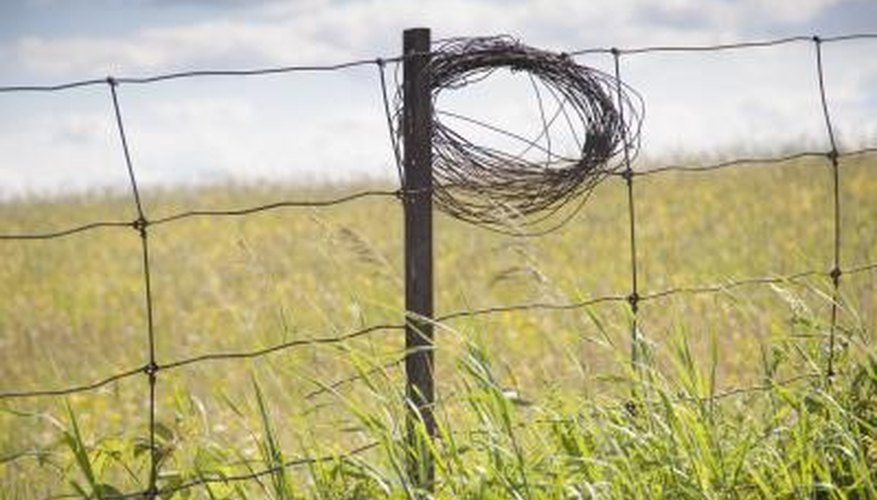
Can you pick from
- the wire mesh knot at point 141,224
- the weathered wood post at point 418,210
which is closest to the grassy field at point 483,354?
the weathered wood post at point 418,210

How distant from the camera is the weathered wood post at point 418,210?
3.12 m

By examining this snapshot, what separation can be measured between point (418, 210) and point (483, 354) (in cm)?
42

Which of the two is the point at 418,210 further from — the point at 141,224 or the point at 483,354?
the point at 141,224

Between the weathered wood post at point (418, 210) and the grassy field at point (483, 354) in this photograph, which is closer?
the grassy field at point (483, 354)

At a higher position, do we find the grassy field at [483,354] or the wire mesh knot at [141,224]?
the wire mesh knot at [141,224]

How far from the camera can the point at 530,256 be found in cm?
315

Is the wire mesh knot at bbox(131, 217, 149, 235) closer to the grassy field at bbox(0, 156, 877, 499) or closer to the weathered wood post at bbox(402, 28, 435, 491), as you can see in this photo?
the grassy field at bbox(0, 156, 877, 499)

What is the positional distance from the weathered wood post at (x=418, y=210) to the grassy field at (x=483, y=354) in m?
0.09

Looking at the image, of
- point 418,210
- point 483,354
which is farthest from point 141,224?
point 483,354

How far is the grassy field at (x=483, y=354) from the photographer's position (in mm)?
2883

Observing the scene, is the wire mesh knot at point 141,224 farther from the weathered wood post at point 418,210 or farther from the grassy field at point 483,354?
the weathered wood post at point 418,210

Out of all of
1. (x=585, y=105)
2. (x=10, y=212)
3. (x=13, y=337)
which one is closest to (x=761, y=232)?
(x=13, y=337)

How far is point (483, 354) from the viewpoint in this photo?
114 inches

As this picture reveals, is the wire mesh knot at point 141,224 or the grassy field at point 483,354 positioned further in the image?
the wire mesh knot at point 141,224
